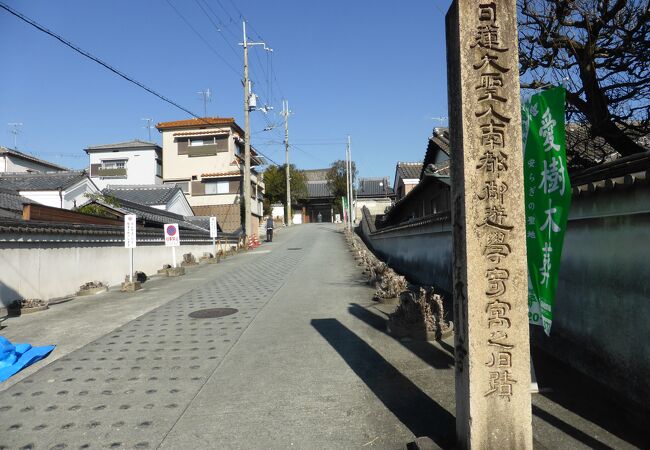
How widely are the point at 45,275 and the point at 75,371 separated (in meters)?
6.53

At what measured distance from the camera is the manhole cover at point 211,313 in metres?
9.28

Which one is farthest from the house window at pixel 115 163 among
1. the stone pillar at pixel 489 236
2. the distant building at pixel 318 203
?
the stone pillar at pixel 489 236

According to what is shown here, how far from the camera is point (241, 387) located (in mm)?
5312

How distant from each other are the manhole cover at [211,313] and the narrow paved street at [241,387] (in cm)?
27

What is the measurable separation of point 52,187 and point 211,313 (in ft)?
66.6

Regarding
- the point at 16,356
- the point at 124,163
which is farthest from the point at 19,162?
the point at 16,356

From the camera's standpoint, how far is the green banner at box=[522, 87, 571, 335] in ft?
12.7

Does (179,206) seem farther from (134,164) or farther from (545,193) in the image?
(545,193)

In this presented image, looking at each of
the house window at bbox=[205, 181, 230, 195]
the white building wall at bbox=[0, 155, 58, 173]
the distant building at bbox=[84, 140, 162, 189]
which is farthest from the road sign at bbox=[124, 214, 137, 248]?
the distant building at bbox=[84, 140, 162, 189]

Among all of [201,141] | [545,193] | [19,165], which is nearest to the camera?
[545,193]

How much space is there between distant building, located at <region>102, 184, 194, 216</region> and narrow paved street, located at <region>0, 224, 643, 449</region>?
24.6 metres

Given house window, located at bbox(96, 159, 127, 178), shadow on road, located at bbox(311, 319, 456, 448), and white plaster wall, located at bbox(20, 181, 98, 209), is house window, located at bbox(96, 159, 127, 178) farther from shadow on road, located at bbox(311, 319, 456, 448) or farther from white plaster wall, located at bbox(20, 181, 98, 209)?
shadow on road, located at bbox(311, 319, 456, 448)

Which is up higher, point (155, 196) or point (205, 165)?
Answer: point (205, 165)

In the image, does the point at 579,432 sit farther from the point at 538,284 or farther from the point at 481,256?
the point at 481,256
